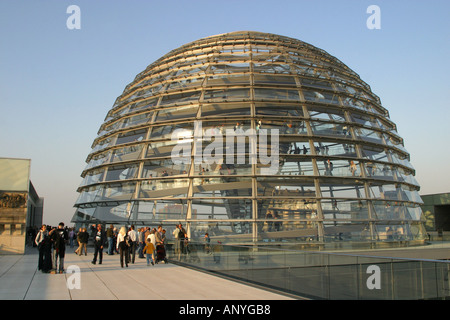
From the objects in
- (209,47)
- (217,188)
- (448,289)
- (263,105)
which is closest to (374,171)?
(263,105)

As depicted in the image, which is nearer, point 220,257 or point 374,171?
point 220,257

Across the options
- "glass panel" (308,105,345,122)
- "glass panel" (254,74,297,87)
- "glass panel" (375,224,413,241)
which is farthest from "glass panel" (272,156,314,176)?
"glass panel" (254,74,297,87)

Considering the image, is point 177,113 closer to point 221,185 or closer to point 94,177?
point 221,185

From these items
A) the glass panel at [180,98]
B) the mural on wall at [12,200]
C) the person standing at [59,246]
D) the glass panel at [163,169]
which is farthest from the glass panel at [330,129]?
the mural on wall at [12,200]

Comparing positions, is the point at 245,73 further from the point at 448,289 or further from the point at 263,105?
the point at 448,289

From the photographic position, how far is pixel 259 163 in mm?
21750

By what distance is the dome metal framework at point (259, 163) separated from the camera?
2092 centimetres

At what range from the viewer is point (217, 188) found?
71.5ft

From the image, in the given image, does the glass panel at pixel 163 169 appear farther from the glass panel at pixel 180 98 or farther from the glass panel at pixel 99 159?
the glass panel at pixel 180 98

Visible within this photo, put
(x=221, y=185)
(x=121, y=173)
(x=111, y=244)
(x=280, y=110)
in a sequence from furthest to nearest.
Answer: (x=121, y=173), (x=280, y=110), (x=221, y=185), (x=111, y=244)

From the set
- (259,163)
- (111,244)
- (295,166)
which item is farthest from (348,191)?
(111,244)

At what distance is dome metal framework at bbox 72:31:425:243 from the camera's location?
20922 mm

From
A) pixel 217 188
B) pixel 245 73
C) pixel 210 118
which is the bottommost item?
pixel 217 188
